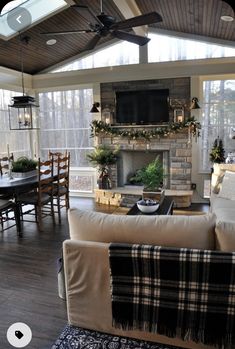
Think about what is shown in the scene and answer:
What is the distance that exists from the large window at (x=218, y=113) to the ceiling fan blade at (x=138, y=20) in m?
3.12

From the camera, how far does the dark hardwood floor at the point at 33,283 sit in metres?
2.22

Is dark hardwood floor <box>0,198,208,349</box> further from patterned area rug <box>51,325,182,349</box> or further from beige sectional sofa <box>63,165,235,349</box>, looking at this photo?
beige sectional sofa <box>63,165,235,349</box>

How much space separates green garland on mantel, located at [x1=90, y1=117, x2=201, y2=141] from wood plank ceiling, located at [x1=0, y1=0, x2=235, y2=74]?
158cm

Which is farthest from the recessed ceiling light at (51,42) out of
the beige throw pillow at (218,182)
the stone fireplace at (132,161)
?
the beige throw pillow at (218,182)

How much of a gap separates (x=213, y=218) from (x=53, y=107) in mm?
5687

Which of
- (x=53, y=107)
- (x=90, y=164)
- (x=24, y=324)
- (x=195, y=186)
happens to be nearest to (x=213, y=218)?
(x=24, y=324)

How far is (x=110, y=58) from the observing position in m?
6.14

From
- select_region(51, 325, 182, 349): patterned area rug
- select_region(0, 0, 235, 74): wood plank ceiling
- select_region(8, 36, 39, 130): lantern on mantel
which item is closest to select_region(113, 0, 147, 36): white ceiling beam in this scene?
select_region(0, 0, 235, 74): wood plank ceiling

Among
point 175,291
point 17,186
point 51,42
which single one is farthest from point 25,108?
point 175,291

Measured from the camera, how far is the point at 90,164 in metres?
6.61

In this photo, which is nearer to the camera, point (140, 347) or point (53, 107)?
point (140, 347)

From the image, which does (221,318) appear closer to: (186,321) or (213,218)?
(186,321)

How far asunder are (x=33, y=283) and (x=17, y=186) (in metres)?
1.46

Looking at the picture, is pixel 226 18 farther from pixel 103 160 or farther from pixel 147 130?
pixel 103 160
